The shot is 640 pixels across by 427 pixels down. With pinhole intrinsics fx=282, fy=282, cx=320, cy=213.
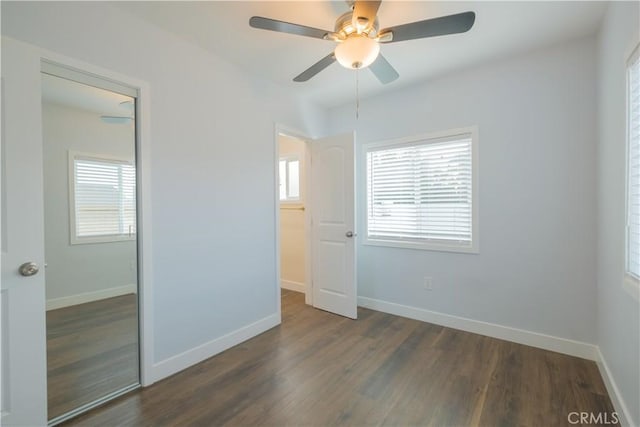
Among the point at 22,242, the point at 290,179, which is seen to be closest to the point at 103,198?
the point at 22,242

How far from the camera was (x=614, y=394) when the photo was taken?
1740 mm

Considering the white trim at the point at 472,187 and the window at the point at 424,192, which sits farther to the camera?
the window at the point at 424,192

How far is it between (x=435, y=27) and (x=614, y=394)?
8.05 feet

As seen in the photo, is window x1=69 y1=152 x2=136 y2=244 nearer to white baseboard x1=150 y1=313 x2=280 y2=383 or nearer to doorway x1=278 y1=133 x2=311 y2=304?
white baseboard x1=150 y1=313 x2=280 y2=383

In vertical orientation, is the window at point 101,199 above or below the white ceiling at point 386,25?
below

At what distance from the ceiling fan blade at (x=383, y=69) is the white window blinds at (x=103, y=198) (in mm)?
1850

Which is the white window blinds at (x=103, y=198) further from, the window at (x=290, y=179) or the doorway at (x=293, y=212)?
the window at (x=290, y=179)

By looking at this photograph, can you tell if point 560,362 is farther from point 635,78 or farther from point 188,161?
point 188,161

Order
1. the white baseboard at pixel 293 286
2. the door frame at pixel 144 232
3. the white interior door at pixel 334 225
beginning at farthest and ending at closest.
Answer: the white baseboard at pixel 293 286, the white interior door at pixel 334 225, the door frame at pixel 144 232

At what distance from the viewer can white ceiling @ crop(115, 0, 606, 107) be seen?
188cm

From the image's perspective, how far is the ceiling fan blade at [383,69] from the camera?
194 centimetres

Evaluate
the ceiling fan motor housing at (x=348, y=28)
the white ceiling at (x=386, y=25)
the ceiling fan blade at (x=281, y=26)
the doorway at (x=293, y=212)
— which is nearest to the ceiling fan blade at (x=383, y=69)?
the ceiling fan motor housing at (x=348, y=28)

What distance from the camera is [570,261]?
2.36 meters

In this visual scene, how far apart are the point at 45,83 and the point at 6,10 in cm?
35
